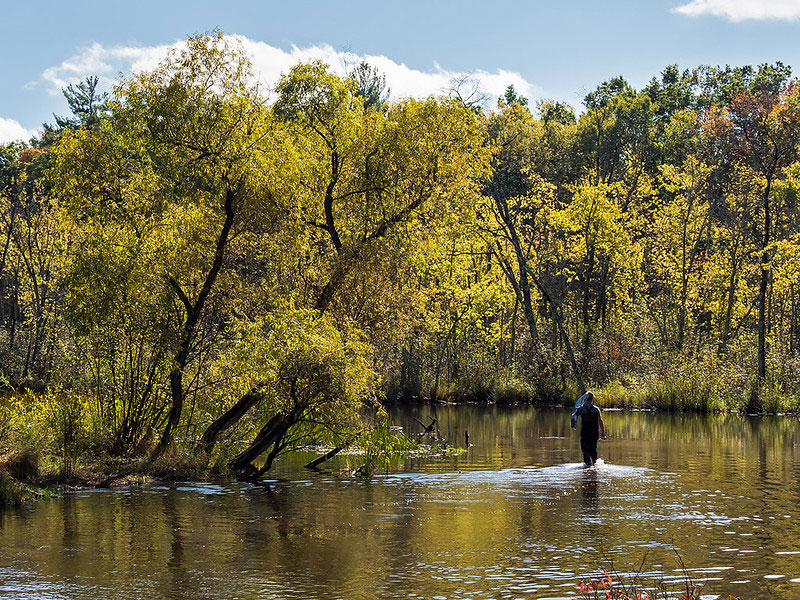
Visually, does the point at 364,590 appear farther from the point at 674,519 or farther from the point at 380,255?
the point at 380,255

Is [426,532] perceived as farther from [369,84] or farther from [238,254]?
[369,84]

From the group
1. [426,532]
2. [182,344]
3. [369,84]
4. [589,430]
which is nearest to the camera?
[426,532]

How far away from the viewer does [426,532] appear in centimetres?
1923

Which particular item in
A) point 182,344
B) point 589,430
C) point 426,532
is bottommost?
point 426,532

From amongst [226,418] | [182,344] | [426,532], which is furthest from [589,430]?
[182,344]

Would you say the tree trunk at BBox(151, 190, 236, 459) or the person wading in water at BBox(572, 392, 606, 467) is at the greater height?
the tree trunk at BBox(151, 190, 236, 459)

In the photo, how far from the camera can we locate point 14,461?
23.6 metres

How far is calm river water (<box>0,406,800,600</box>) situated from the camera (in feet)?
48.8

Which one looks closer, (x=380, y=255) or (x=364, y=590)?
(x=364, y=590)

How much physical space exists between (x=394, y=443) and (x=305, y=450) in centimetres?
341

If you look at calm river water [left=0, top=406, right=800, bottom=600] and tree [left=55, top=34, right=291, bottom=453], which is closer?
calm river water [left=0, top=406, right=800, bottom=600]

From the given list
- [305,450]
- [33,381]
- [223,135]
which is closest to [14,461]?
[223,135]

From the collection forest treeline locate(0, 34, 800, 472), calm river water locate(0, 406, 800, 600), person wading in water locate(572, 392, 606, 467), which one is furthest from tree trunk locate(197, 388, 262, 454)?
person wading in water locate(572, 392, 606, 467)

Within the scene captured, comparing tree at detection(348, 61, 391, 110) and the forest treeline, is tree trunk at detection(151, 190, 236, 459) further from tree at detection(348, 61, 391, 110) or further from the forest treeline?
tree at detection(348, 61, 391, 110)
